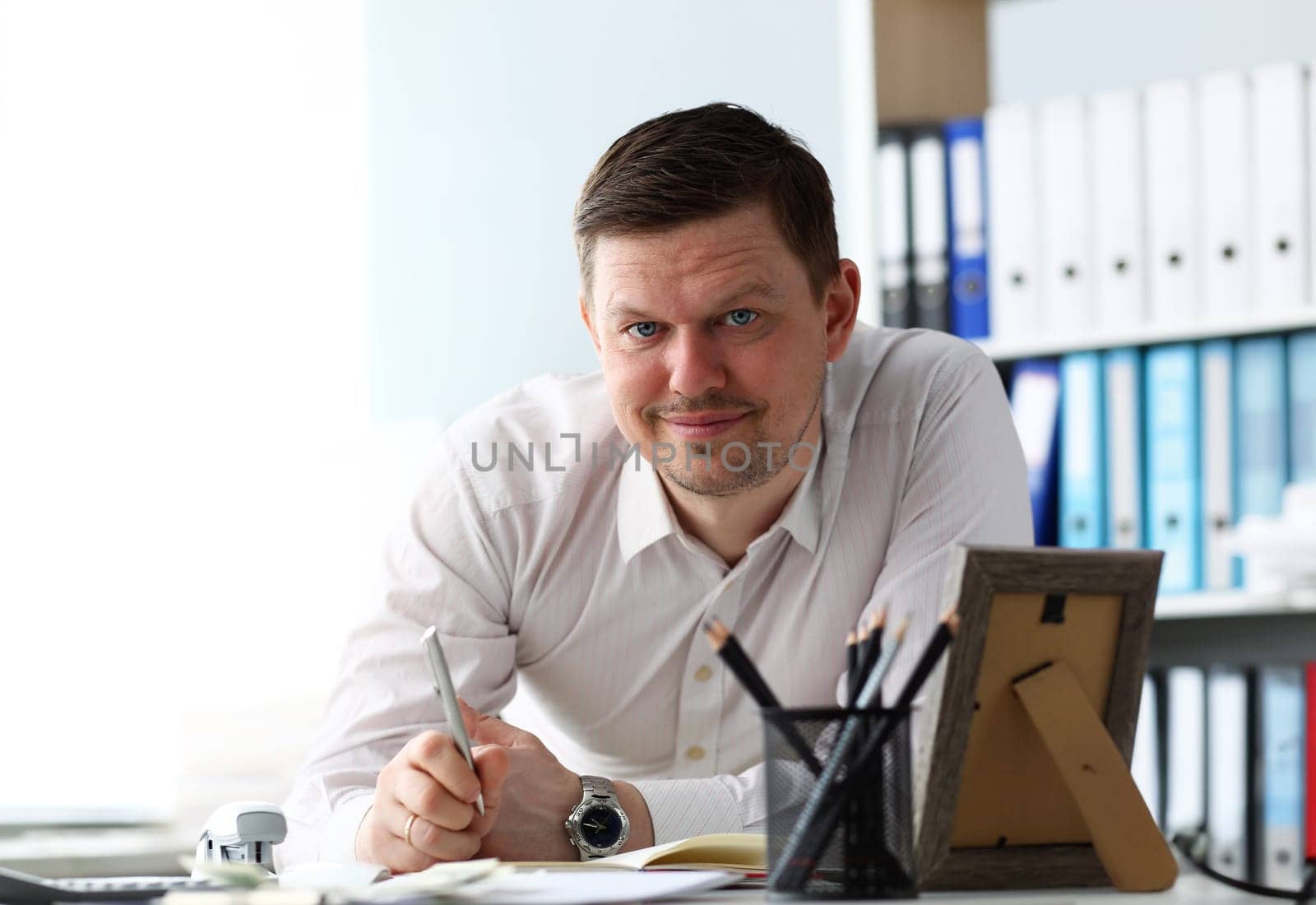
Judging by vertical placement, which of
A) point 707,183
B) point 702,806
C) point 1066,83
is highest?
point 1066,83

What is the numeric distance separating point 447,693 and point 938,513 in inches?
26.7

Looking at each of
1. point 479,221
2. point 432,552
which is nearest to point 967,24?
point 479,221

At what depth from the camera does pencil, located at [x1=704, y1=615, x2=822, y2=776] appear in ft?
2.48

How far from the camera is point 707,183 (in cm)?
141

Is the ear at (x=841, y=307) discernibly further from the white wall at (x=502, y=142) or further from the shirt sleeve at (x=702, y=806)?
the white wall at (x=502, y=142)

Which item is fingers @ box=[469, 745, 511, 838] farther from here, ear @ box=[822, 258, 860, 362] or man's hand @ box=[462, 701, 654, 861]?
ear @ box=[822, 258, 860, 362]

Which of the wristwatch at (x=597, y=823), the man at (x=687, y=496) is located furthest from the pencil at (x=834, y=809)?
the man at (x=687, y=496)

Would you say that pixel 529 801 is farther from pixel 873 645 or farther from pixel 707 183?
pixel 707 183

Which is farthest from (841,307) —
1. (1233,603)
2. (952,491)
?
(1233,603)

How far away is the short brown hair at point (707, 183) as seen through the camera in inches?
54.8

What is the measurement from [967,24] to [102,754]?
84.0 inches

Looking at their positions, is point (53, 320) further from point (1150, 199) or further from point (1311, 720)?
point (1311, 720)

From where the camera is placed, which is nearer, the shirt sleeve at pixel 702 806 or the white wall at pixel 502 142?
the shirt sleeve at pixel 702 806

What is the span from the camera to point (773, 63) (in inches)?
106
